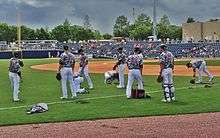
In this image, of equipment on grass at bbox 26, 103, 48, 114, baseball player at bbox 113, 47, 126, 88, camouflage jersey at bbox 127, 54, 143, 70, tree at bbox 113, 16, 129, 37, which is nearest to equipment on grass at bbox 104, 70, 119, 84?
baseball player at bbox 113, 47, 126, 88

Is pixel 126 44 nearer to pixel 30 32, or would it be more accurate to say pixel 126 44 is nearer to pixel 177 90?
pixel 177 90

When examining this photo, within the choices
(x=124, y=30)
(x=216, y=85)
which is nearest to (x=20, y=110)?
(x=216, y=85)

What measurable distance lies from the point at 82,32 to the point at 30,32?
14.5 m

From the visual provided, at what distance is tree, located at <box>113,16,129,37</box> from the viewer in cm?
15650

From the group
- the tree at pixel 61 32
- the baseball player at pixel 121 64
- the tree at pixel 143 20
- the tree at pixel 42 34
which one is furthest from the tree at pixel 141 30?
the baseball player at pixel 121 64

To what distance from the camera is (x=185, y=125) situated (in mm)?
13789

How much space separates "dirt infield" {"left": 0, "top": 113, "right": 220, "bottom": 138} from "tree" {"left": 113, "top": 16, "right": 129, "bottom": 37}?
141195 millimetres

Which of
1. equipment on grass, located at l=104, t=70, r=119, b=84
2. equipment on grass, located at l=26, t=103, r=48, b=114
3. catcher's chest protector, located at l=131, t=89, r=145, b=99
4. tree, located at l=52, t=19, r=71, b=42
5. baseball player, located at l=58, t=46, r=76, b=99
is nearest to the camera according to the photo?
equipment on grass, located at l=26, t=103, r=48, b=114

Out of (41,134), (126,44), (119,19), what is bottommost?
(41,134)

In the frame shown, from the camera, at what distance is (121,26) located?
525ft

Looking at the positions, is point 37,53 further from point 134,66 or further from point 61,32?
point 61,32

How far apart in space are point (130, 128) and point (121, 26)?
147369 millimetres

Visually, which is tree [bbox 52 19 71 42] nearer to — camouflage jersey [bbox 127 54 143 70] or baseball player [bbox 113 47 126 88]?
baseball player [bbox 113 47 126 88]

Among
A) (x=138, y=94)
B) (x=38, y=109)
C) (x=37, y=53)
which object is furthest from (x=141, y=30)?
(x=38, y=109)
